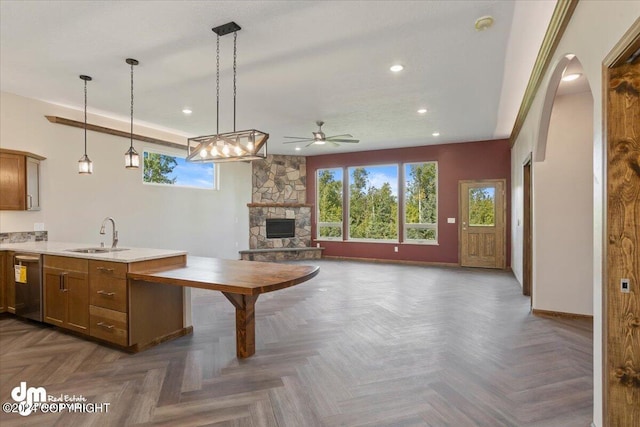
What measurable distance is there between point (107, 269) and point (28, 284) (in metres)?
1.56

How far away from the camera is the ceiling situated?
2740 millimetres

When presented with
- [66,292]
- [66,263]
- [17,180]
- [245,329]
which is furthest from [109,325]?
[17,180]

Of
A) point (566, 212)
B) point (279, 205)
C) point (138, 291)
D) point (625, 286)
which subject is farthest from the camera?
point (279, 205)

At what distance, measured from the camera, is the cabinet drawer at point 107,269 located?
3.09 m

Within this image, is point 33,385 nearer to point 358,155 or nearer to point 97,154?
point 97,154

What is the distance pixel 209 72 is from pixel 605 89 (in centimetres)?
369

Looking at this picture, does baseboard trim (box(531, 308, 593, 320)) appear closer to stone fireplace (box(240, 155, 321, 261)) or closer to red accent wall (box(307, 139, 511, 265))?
red accent wall (box(307, 139, 511, 265))

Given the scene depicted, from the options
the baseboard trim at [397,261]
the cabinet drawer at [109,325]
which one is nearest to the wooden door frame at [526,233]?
the baseboard trim at [397,261]

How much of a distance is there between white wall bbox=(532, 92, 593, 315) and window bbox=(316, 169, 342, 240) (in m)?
5.47

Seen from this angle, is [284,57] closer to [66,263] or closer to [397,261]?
[66,263]

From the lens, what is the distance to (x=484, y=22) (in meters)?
2.86

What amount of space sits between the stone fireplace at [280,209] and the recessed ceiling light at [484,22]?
21.7 ft

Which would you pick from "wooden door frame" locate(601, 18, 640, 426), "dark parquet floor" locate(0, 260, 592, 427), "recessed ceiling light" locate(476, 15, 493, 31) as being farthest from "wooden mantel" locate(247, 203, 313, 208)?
"wooden door frame" locate(601, 18, 640, 426)

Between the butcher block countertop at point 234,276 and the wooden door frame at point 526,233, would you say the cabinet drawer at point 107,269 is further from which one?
the wooden door frame at point 526,233
